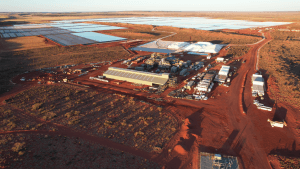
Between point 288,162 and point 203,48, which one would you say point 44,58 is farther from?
point 288,162

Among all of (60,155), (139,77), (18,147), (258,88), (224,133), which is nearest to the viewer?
(60,155)

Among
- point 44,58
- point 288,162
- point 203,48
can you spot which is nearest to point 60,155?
point 288,162

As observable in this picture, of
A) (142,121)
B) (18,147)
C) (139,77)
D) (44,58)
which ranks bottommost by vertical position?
(18,147)

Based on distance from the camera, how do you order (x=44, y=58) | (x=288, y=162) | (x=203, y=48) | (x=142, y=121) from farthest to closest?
(x=203, y=48), (x=44, y=58), (x=142, y=121), (x=288, y=162)

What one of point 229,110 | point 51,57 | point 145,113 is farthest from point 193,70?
point 51,57

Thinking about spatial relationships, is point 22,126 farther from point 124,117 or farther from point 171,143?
point 171,143
